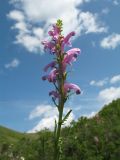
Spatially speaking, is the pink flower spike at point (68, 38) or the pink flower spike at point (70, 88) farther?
the pink flower spike at point (68, 38)

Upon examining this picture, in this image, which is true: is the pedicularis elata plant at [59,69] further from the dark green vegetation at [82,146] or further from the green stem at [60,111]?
the dark green vegetation at [82,146]

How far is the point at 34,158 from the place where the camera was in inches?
695

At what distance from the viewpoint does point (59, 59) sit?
6.99m

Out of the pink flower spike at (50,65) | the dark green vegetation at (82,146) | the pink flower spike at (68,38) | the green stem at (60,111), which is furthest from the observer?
the dark green vegetation at (82,146)

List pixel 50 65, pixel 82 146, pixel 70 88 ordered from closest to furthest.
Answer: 1. pixel 70 88
2. pixel 50 65
3. pixel 82 146

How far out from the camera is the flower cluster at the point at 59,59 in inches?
270

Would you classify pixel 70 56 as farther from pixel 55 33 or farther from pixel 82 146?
pixel 82 146

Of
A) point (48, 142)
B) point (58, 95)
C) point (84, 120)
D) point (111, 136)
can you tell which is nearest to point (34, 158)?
point (48, 142)

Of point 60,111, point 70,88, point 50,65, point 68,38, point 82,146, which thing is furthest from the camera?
point 82,146

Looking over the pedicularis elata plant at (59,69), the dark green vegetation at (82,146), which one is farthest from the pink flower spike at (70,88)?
the dark green vegetation at (82,146)

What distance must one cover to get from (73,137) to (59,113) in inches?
451

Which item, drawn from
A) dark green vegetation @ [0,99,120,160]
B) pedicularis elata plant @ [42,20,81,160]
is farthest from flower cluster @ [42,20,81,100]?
dark green vegetation @ [0,99,120,160]

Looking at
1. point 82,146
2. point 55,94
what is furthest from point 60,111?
point 82,146

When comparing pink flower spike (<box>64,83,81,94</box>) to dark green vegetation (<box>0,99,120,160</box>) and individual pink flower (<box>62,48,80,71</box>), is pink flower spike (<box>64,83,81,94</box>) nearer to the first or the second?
individual pink flower (<box>62,48,80,71</box>)
